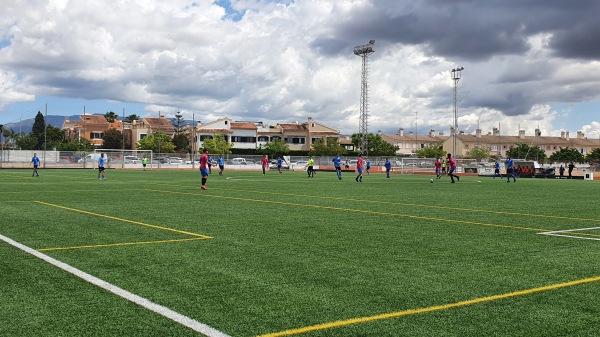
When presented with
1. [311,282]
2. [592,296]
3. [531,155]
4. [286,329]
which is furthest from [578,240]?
[531,155]

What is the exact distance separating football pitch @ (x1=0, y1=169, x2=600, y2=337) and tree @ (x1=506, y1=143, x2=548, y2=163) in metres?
142

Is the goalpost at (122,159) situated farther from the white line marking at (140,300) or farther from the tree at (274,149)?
the white line marking at (140,300)

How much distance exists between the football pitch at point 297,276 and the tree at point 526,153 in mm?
142373

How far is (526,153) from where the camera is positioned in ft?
487

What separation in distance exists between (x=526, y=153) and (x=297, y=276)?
500 ft

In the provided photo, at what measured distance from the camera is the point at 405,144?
162 meters

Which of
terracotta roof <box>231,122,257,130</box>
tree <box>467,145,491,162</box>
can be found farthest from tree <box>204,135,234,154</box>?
tree <box>467,145,491,162</box>

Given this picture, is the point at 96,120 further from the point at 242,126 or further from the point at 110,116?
the point at 242,126

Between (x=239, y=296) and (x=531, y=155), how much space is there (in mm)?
157638

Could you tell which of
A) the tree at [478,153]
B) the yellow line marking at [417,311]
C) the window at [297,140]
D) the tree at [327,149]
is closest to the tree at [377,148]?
the window at [297,140]

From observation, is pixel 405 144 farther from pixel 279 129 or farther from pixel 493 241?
pixel 493 241

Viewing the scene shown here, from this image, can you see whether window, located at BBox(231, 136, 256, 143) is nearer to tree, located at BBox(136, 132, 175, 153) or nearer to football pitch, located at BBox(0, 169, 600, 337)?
tree, located at BBox(136, 132, 175, 153)

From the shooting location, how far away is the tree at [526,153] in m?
148

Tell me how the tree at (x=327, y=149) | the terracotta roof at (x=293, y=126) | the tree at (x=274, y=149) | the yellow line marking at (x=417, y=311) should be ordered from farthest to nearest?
1. the terracotta roof at (x=293, y=126)
2. the tree at (x=327, y=149)
3. the tree at (x=274, y=149)
4. the yellow line marking at (x=417, y=311)
